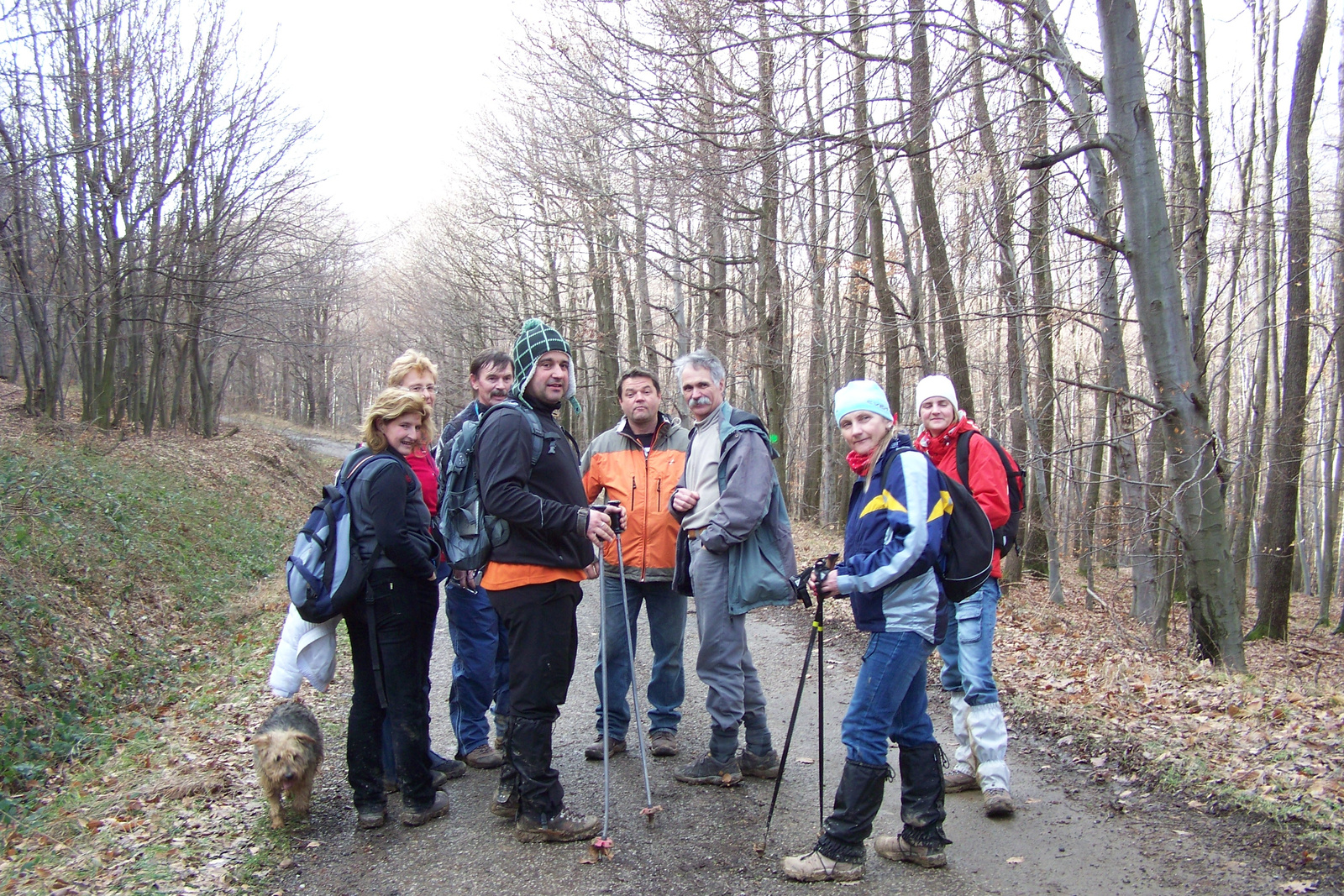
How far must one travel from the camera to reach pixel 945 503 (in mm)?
3451

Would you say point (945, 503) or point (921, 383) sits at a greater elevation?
point (921, 383)

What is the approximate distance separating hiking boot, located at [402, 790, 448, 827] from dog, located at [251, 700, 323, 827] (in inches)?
18.5

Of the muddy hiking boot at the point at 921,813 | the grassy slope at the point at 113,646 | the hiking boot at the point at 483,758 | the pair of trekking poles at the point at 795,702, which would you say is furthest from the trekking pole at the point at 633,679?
the grassy slope at the point at 113,646

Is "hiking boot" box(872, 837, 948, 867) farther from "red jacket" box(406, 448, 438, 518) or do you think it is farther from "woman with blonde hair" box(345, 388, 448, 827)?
"red jacket" box(406, 448, 438, 518)

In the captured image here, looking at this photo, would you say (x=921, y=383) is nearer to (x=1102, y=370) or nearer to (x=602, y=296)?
(x=1102, y=370)

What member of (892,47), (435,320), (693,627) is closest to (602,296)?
(435,320)

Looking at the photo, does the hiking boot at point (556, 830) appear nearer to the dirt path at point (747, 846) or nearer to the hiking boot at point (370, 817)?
the dirt path at point (747, 846)

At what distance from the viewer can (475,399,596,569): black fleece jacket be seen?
371cm

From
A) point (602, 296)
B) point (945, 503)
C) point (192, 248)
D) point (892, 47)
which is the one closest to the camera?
point (945, 503)

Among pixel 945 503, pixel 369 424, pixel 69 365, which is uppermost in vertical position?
pixel 69 365

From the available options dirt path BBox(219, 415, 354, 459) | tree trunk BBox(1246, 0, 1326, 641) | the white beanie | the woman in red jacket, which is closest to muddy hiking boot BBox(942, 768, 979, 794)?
the woman in red jacket

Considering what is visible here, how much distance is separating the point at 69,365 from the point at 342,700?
22.8 meters

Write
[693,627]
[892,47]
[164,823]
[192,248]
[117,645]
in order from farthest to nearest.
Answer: [192,248], [693,627], [117,645], [892,47], [164,823]

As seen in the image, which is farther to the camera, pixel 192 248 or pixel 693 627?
pixel 192 248
